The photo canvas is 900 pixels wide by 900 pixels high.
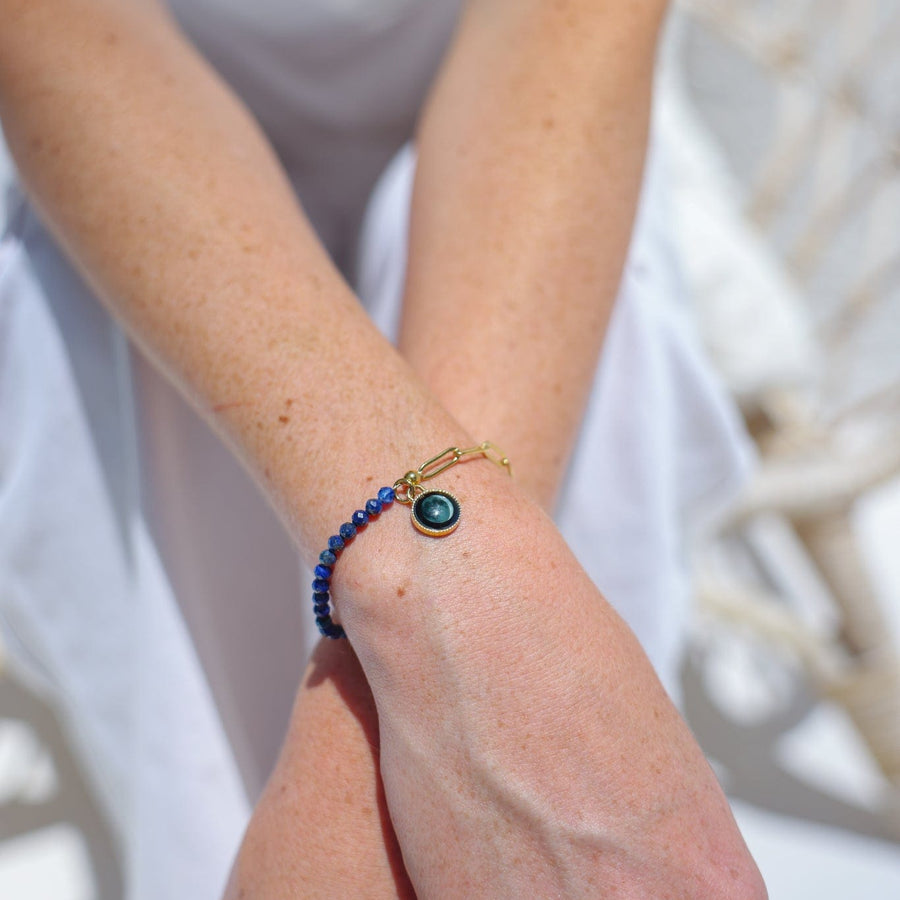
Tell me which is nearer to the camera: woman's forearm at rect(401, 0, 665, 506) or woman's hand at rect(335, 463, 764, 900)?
woman's hand at rect(335, 463, 764, 900)

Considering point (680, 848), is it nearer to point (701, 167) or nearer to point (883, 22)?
point (701, 167)

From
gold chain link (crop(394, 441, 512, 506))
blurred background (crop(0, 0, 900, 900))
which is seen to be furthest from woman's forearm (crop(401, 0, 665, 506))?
blurred background (crop(0, 0, 900, 900))

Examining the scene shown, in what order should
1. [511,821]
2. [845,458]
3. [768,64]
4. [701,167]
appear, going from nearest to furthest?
[511,821] < [845,458] < [701,167] < [768,64]

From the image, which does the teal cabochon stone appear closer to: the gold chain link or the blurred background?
the gold chain link

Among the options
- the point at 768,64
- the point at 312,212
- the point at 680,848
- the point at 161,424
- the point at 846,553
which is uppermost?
the point at 768,64

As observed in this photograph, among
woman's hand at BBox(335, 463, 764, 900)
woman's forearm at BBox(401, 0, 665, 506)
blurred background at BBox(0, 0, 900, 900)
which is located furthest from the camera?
blurred background at BBox(0, 0, 900, 900)

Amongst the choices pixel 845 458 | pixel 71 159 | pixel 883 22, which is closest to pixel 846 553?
pixel 845 458

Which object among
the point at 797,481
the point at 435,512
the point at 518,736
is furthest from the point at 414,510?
the point at 797,481
